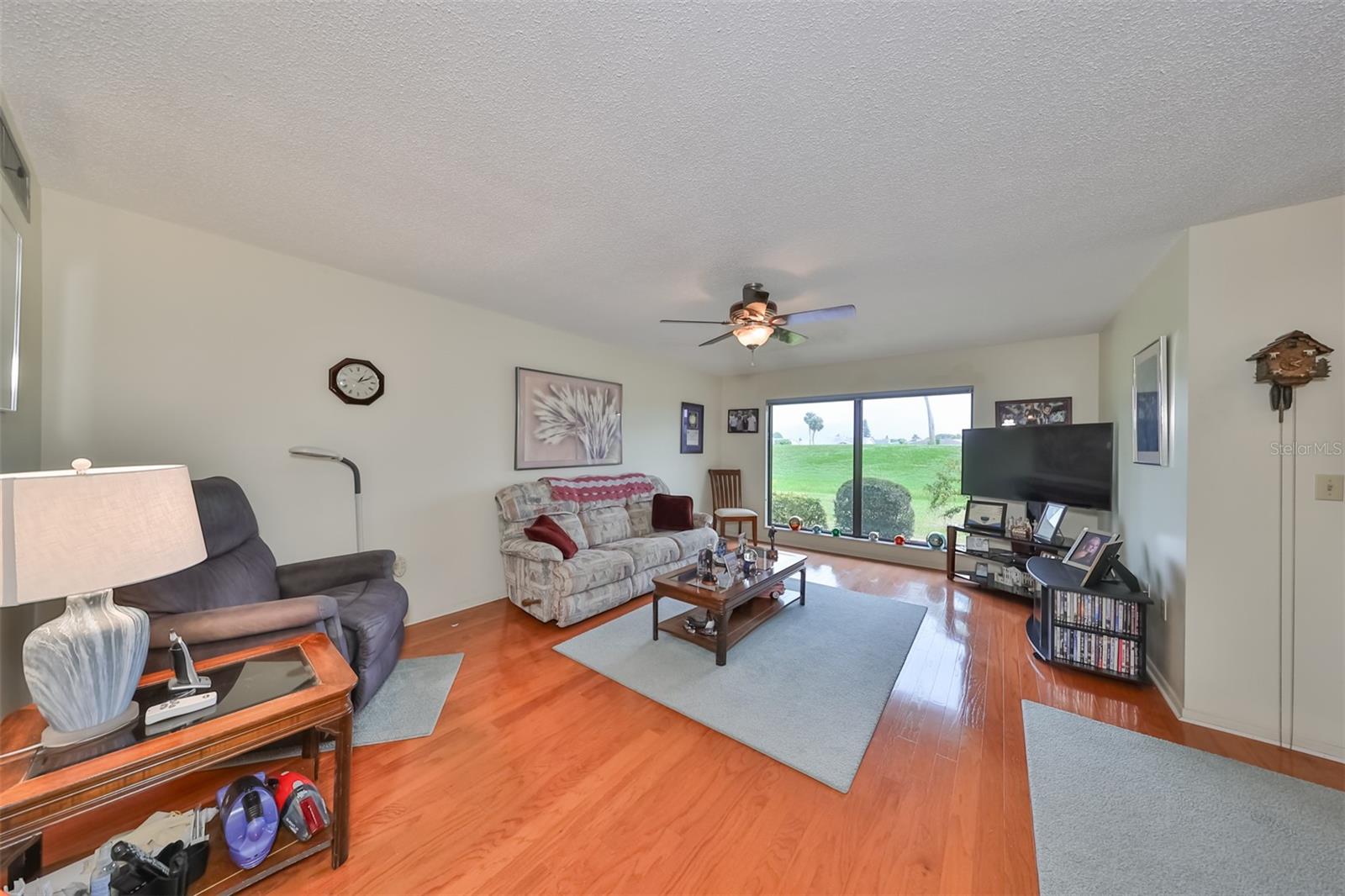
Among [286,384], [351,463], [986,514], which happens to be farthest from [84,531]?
[986,514]

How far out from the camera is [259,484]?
2545 mm

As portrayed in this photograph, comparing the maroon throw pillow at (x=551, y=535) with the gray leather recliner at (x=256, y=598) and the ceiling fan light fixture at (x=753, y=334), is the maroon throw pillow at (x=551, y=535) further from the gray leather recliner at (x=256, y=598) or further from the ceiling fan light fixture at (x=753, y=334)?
the ceiling fan light fixture at (x=753, y=334)

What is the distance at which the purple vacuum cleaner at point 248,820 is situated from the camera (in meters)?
1.27

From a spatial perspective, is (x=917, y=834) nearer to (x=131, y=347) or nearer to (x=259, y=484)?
(x=259, y=484)

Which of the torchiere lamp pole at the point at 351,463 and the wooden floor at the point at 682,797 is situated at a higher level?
the torchiere lamp pole at the point at 351,463

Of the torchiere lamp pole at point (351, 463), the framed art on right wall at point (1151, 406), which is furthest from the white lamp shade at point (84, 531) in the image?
the framed art on right wall at point (1151, 406)

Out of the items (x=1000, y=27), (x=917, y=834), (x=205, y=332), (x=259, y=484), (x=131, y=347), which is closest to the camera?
(x=1000, y=27)

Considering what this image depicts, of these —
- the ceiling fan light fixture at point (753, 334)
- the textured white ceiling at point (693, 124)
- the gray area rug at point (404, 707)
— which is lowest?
the gray area rug at point (404, 707)

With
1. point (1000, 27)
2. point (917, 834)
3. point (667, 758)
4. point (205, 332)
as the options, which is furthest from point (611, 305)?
point (917, 834)

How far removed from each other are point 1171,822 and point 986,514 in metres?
2.99

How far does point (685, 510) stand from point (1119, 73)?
3.88 meters

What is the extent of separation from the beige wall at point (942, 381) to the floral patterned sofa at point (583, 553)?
2087 mm

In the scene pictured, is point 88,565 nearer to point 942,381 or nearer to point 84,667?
point 84,667

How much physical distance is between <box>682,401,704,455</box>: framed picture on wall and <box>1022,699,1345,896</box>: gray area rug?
438 centimetres
